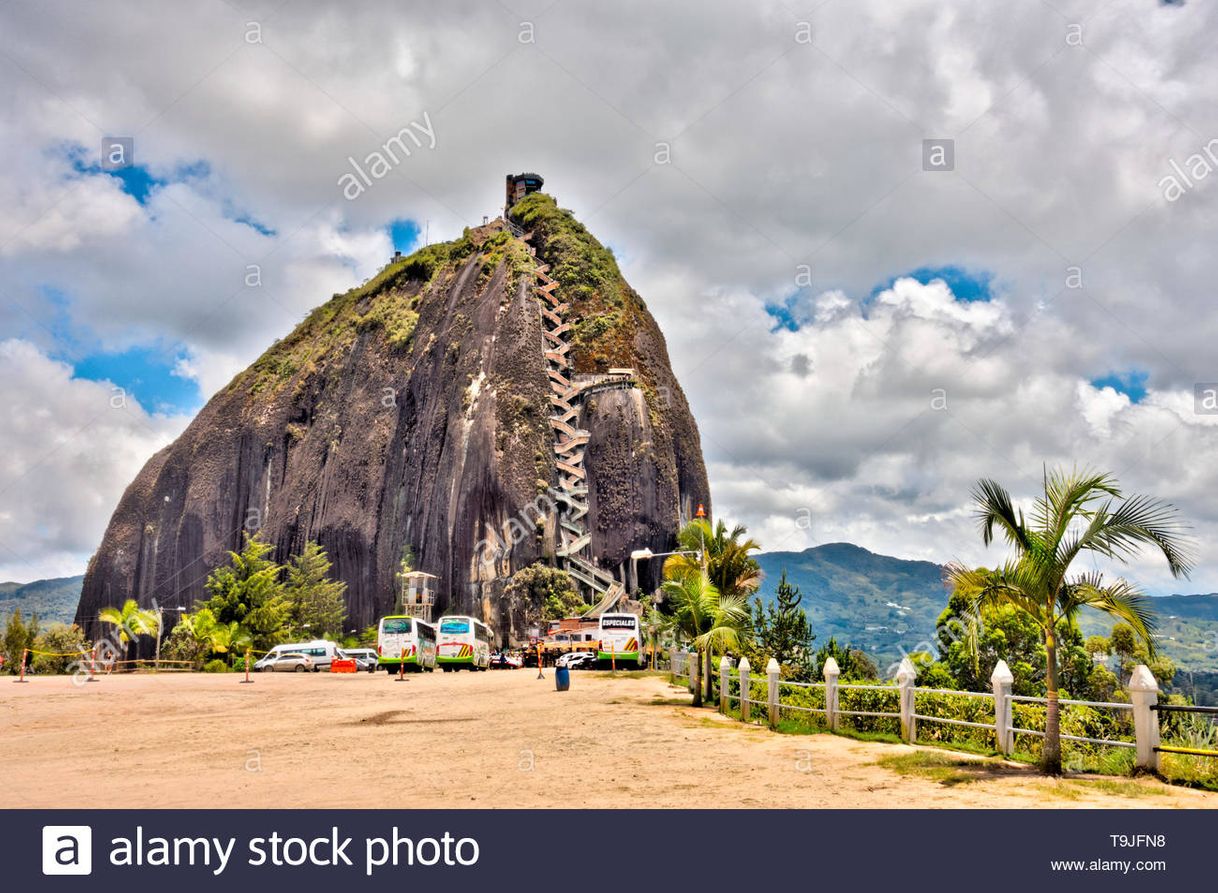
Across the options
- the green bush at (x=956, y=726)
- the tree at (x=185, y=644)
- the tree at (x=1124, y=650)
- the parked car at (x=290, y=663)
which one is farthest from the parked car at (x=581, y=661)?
the green bush at (x=956, y=726)

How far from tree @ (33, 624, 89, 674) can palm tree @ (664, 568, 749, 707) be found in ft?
119

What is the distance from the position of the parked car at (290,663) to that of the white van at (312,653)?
0.05m

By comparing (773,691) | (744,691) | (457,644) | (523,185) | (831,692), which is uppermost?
(523,185)

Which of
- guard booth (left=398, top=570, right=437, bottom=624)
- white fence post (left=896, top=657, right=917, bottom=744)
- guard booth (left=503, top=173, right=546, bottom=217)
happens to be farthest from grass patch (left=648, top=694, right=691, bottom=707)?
guard booth (left=503, top=173, right=546, bottom=217)

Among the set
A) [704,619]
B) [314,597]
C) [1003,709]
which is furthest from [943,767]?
[314,597]

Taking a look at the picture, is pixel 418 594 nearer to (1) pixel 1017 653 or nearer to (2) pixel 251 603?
(2) pixel 251 603

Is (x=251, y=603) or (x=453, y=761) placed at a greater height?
(x=251, y=603)

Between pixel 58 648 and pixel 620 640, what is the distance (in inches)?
1607

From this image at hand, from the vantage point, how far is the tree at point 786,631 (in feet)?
89.1

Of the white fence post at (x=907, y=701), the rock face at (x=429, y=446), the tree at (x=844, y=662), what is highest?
the rock face at (x=429, y=446)

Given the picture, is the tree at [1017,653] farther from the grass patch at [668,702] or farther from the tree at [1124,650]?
the grass patch at [668,702]

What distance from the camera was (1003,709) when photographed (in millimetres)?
13344

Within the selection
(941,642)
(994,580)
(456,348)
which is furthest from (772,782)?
(456,348)

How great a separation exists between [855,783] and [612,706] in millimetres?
11499
